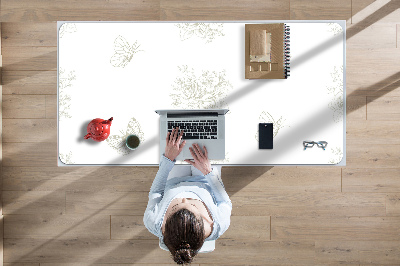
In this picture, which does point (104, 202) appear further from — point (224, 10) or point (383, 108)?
point (383, 108)

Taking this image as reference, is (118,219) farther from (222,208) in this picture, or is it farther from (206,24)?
(206,24)

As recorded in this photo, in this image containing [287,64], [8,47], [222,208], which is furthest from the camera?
[8,47]

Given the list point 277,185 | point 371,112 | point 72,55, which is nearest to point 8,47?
point 72,55

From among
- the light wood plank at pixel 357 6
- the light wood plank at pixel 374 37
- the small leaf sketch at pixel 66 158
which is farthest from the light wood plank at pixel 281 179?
the light wood plank at pixel 357 6

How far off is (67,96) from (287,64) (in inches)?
44.4

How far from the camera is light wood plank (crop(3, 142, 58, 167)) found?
1.91 metres

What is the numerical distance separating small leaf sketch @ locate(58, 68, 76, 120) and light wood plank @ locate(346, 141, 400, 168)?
66.5 inches

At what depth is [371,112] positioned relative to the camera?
189 centimetres

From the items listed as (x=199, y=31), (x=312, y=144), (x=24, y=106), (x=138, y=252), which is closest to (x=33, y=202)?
(x=24, y=106)

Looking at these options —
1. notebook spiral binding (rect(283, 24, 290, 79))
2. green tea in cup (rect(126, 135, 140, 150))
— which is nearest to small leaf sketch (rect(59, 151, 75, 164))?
green tea in cup (rect(126, 135, 140, 150))

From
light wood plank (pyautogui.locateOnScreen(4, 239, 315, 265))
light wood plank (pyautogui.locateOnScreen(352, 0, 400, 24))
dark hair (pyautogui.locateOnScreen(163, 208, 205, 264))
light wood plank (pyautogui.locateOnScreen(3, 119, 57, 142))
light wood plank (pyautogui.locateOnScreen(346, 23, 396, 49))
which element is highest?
light wood plank (pyautogui.locateOnScreen(352, 0, 400, 24))

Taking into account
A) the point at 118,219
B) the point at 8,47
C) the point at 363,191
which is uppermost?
the point at 8,47

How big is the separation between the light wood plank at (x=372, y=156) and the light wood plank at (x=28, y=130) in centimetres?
193

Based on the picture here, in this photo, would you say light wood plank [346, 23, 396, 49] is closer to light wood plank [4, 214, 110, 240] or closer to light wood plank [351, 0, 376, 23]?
light wood plank [351, 0, 376, 23]
